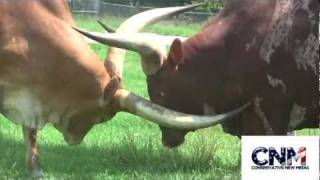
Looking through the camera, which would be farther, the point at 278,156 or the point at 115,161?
the point at 115,161

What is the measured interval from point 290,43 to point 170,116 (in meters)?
0.94

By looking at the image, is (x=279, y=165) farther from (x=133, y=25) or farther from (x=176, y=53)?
(x=133, y=25)

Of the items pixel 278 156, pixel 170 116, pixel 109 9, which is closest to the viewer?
pixel 278 156

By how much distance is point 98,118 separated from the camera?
208 inches

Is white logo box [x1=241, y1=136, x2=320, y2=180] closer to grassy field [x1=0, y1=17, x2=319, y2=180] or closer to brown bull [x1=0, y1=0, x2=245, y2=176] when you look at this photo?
brown bull [x1=0, y1=0, x2=245, y2=176]

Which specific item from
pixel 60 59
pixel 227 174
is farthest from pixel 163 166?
pixel 60 59

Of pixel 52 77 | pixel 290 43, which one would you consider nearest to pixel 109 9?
pixel 52 77

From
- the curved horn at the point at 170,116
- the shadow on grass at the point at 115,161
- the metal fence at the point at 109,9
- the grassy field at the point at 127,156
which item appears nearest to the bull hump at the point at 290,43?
the curved horn at the point at 170,116

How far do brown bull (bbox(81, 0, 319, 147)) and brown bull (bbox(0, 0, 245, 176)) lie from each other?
0.26 m

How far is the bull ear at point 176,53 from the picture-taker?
5.11 metres

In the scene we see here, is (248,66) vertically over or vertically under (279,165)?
over

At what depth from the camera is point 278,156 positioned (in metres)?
4.61

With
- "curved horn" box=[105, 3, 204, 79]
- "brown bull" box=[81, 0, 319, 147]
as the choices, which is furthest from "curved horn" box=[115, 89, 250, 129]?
"curved horn" box=[105, 3, 204, 79]

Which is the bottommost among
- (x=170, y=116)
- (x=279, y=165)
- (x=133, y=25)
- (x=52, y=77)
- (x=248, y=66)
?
(x=279, y=165)
